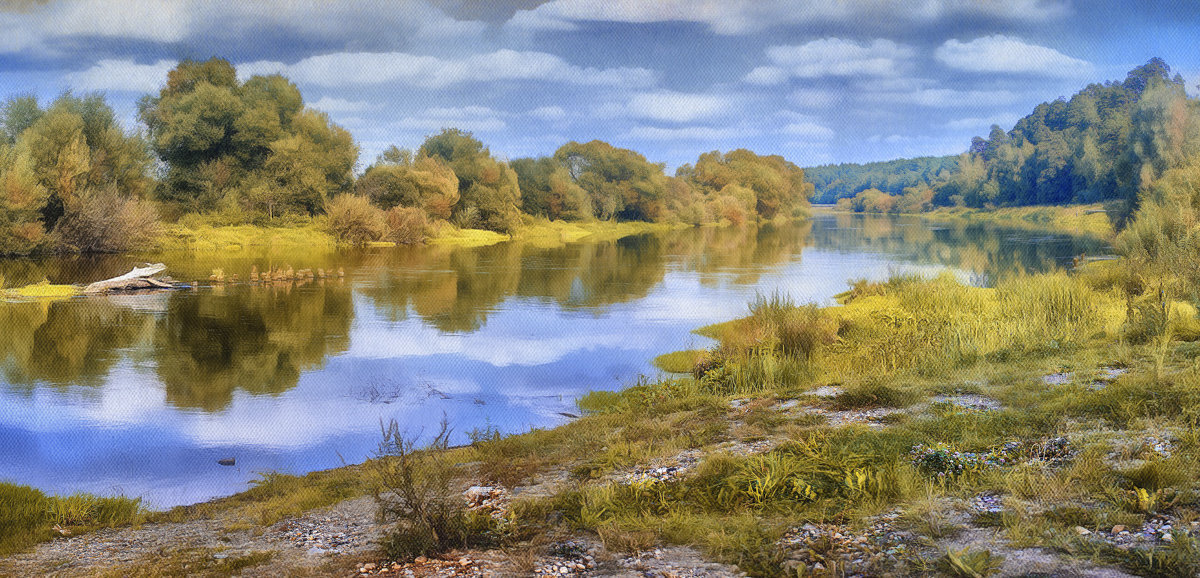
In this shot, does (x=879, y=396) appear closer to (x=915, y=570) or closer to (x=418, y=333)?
(x=915, y=570)

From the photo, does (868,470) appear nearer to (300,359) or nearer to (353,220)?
(300,359)

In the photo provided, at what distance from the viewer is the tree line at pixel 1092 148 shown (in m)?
39.6

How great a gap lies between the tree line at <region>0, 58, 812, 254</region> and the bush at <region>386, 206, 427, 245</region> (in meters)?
0.08

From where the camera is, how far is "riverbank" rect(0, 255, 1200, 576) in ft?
14.8

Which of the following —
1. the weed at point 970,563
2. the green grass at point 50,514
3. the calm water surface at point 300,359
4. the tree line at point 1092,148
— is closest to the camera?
the weed at point 970,563

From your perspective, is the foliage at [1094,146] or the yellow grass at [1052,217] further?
the yellow grass at [1052,217]

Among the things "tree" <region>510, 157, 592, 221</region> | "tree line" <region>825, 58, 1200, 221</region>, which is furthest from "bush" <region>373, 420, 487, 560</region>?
"tree" <region>510, 157, 592, 221</region>

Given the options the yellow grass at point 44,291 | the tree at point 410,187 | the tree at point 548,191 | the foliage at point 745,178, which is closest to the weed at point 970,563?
the yellow grass at point 44,291

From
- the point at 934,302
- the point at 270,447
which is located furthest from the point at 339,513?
the point at 934,302

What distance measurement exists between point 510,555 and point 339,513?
2.04 metres

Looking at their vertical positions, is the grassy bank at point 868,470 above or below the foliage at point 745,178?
below

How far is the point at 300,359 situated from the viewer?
1383cm

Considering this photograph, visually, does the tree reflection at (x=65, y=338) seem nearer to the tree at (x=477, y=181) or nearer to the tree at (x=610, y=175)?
the tree at (x=477, y=181)

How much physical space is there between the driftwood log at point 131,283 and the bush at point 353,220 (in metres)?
21.1
